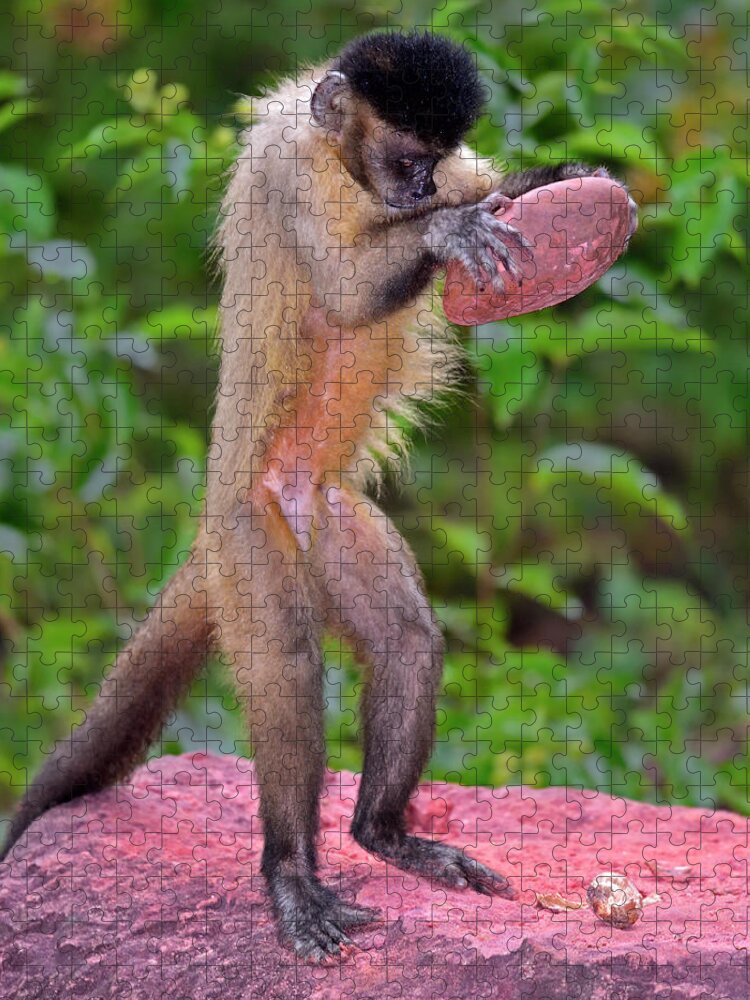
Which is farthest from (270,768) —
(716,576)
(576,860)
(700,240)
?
(716,576)

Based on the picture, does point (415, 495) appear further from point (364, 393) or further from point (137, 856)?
point (137, 856)

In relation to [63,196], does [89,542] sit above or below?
below

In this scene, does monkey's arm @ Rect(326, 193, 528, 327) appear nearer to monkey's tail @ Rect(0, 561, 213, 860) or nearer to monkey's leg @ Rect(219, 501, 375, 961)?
monkey's leg @ Rect(219, 501, 375, 961)

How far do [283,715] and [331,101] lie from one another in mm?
1878

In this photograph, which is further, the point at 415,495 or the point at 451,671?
the point at 415,495

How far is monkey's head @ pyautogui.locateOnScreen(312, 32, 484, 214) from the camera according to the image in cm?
440

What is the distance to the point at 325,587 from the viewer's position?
4809 mm

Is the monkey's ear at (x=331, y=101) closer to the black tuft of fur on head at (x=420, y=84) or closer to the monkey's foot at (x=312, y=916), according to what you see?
the black tuft of fur on head at (x=420, y=84)

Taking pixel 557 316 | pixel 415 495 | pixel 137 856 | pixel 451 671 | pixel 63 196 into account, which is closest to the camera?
pixel 137 856

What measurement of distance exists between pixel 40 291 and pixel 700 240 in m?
3.30

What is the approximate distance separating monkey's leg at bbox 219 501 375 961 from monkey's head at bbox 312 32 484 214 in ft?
4.08

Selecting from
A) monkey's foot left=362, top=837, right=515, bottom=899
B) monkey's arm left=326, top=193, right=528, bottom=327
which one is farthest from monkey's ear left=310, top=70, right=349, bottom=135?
monkey's foot left=362, top=837, right=515, bottom=899

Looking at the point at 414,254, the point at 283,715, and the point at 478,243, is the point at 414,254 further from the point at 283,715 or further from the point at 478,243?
the point at 283,715

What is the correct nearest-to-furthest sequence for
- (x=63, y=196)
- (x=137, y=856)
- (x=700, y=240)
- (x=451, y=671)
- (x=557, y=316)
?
(x=137, y=856) < (x=700, y=240) < (x=451, y=671) < (x=557, y=316) < (x=63, y=196)
